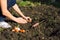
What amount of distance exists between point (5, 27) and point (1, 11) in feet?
1.58

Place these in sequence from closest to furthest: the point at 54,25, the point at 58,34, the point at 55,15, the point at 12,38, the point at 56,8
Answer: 1. the point at 12,38
2. the point at 58,34
3. the point at 54,25
4. the point at 55,15
5. the point at 56,8

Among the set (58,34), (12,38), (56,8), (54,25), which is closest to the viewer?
(12,38)

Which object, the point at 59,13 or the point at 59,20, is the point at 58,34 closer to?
the point at 59,20

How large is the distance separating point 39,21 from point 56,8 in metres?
1.58

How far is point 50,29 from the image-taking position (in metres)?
5.26

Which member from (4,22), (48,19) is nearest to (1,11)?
(4,22)

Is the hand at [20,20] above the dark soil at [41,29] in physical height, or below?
above

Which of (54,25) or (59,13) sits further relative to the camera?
(59,13)

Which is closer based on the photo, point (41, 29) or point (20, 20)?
point (20, 20)

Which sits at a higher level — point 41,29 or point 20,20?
point 20,20

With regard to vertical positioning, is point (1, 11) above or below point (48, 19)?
above

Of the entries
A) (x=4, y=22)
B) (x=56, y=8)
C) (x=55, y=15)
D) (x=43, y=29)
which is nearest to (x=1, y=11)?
(x=4, y=22)

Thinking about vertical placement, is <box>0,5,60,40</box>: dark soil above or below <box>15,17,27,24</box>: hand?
below

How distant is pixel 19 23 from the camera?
16.6 ft
